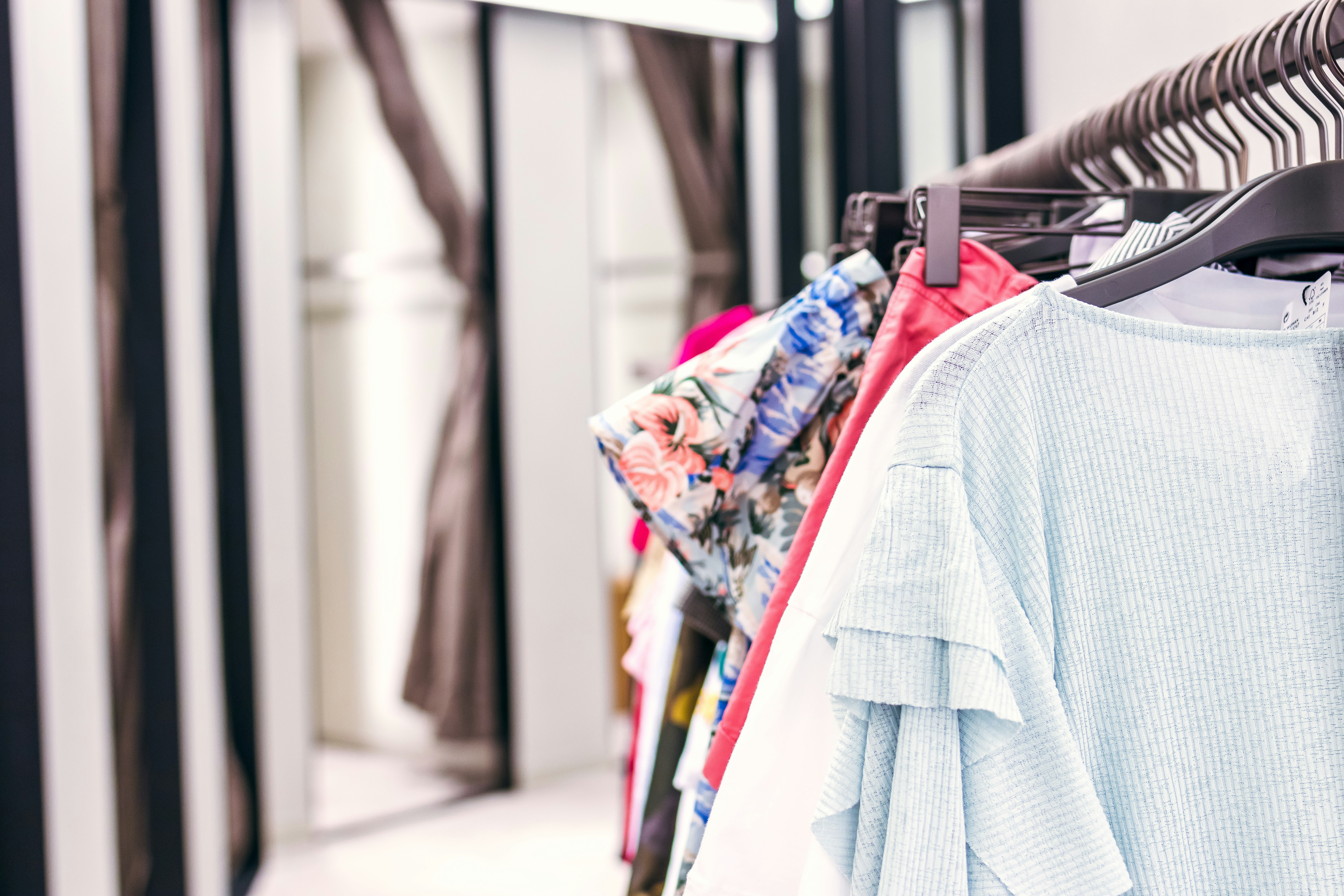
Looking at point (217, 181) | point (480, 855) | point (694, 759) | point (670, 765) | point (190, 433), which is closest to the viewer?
point (694, 759)

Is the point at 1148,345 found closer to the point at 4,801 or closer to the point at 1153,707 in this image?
the point at 1153,707

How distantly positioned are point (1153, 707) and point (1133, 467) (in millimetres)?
150

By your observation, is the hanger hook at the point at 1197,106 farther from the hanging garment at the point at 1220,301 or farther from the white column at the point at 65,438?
the white column at the point at 65,438

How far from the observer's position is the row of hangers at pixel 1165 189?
2.05 feet

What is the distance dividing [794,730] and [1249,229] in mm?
461

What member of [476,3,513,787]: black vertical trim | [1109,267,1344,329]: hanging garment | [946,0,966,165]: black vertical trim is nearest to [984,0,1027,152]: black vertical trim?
[946,0,966,165]: black vertical trim

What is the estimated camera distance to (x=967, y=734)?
521 millimetres

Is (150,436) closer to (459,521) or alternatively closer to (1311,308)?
(459,521)

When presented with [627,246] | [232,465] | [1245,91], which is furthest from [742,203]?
[1245,91]

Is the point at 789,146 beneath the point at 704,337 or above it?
above

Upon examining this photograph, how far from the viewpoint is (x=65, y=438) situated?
138 centimetres

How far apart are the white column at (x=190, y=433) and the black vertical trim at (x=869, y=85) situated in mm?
1261

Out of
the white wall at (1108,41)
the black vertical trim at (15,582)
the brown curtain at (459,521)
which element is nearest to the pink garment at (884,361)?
the white wall at (1108,41)

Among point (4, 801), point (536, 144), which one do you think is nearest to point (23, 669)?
point (4, 801)
